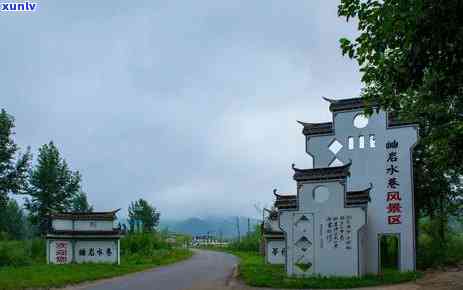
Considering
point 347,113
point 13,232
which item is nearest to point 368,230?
point 347,113

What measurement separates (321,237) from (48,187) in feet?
82.6

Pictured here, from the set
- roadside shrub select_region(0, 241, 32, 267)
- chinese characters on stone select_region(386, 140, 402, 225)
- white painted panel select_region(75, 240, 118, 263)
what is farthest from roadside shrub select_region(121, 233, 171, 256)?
chinese characters on stone select_region(386, 140, 402, 225)

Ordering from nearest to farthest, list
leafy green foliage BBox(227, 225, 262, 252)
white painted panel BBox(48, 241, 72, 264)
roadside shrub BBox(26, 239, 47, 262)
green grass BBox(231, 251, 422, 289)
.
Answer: green grass BBox(231, 251, 422, 289) < white painted panel BBox(48, 241, 72, 264) < roadside shrub BBox(26, 239, 47, 262) < leafy green foliage BBox(227, 225, 262, 252)

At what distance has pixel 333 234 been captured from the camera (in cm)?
1786

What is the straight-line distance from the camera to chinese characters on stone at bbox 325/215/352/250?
58.0 ft

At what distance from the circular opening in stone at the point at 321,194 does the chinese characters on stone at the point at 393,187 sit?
2.62 meters

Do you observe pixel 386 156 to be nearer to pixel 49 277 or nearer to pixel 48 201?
pixel 49 277

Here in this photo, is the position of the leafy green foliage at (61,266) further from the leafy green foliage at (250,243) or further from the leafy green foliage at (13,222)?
the leafy green foliage at (13,222)

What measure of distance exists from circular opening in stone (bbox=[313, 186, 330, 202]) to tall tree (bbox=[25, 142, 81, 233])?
78.7 feet

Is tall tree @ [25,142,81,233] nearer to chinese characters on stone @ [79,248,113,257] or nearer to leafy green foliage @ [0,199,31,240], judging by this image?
chinese characters on stone @ [79,248,113,257]

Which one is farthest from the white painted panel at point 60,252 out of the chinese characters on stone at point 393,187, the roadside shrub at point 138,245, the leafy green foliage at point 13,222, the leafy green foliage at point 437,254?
the leafy green foliage at point 13,222

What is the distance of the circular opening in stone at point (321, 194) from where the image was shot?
1831 cm

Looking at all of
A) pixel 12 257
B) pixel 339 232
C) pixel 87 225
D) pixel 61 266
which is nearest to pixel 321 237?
pixel 339 232

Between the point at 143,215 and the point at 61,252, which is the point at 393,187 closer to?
the point at 61,252
